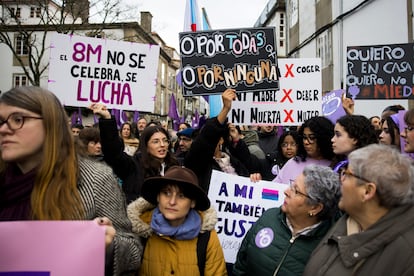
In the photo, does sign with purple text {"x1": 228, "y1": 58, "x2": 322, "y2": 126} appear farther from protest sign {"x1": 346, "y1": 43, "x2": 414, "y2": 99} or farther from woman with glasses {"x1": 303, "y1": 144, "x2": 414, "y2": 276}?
woman with glasses {"x1": 303, "y1": 144, "x2": 414, "y2": 276}

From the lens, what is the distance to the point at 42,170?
5.63 ft

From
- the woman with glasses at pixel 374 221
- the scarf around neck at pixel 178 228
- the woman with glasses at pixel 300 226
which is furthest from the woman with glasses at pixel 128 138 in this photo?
the woman with glasses at pixel 374 221

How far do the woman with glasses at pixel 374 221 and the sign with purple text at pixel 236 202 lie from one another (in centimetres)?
159

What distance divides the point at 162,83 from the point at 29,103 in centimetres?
5119

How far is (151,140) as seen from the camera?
4102 millimetres

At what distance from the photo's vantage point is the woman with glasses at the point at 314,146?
154 inches

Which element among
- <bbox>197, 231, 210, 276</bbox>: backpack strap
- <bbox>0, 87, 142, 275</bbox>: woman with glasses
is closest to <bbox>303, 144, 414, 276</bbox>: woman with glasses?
<bbox>197, 231, 210, 276</bbox>: backpack strap

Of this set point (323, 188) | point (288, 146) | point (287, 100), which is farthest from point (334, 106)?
point (323, 188)

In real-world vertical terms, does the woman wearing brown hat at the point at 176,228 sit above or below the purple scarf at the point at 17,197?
below

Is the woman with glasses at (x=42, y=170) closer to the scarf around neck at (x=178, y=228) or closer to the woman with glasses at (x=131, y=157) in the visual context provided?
the scarf around neck at (x=178, y=228)

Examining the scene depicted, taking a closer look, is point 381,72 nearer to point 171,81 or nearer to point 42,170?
point 42,170

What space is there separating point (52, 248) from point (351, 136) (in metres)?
2.68

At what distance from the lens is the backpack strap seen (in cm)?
254

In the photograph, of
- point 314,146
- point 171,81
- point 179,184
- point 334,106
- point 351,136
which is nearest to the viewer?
point 179,184
